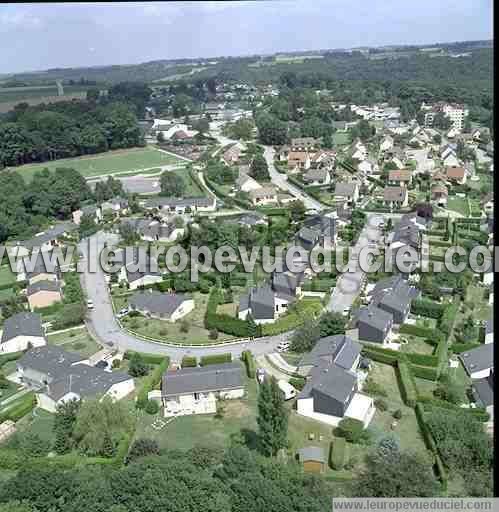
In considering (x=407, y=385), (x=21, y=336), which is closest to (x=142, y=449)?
(x=407, y=385)

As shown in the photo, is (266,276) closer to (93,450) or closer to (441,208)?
(93,450)

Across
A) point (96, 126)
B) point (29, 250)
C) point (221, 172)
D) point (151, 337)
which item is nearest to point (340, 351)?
point (151, 337)

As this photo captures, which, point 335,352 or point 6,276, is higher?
point 6,276

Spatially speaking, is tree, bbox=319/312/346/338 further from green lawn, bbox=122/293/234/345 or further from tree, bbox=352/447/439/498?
tree, bbox=352/447/439/498

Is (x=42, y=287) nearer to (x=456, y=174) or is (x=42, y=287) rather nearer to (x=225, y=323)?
(x=225, y=323)

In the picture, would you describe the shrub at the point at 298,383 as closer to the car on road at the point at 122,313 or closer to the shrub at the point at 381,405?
the shrub at the point at 381,405

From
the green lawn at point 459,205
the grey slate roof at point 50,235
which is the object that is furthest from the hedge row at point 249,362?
the green lawn at point 459,205
